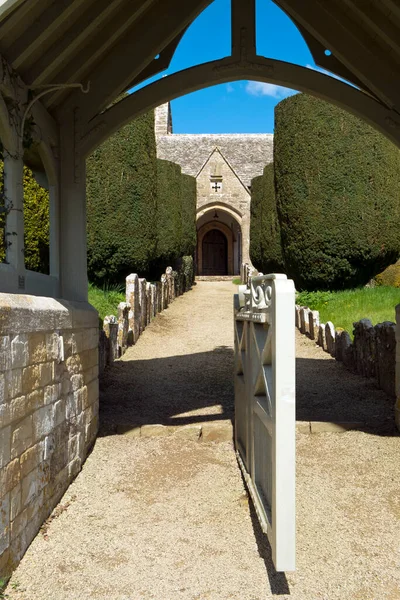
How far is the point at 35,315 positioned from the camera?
11.8 feet

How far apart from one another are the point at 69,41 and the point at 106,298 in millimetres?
8381

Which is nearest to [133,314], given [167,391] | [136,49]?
[167,391]

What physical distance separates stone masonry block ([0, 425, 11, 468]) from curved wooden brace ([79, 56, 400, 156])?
3434 millimetres

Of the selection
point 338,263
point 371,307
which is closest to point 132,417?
point 371,307

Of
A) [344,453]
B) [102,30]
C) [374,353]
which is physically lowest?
[344,453]

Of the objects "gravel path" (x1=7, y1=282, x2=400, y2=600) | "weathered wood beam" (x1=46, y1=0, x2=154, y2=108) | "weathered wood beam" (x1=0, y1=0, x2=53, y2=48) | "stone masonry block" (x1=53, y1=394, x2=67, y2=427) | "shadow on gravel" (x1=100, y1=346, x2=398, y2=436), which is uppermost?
"weathered wood beam" (x1=46, y1=0, x2=154, y2=108)

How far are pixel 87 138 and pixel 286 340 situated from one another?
364 centimetres

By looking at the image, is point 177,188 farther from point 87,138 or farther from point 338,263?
point 87,138

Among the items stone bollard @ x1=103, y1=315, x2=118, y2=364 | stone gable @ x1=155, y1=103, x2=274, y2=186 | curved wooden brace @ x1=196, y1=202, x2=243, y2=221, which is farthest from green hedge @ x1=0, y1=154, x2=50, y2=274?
stone gable @ x1=155, y1=103, x2=274, y2=186

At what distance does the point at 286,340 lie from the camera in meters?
2.97

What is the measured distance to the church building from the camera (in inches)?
1060

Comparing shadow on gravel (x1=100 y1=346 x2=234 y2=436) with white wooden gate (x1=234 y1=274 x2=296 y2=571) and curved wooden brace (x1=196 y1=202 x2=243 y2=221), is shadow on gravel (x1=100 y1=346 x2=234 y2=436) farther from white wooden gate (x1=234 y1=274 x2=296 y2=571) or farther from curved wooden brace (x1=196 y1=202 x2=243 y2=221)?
curved wooden brace (x1=196 y1=202 x2=243 y2=221)

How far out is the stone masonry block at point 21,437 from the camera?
320 centimetres

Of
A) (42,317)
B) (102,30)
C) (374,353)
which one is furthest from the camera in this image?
(374,353)
